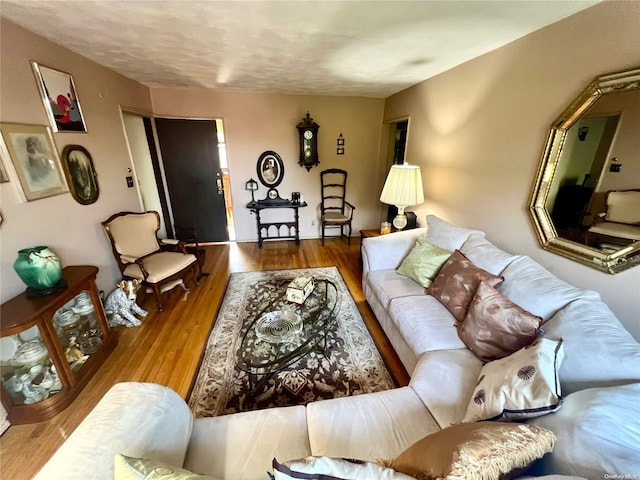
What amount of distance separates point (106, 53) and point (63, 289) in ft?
6.63

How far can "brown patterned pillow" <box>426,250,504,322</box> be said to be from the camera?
1.70 m

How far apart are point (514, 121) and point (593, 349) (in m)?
1.66

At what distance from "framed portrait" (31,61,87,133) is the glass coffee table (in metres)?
2.24

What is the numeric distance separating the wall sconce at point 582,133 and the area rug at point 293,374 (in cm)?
196

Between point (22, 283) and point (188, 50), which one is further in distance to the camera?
point (188, 50)

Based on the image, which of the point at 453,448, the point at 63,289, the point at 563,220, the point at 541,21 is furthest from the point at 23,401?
the point at 541,21

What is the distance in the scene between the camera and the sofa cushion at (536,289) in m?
1.35

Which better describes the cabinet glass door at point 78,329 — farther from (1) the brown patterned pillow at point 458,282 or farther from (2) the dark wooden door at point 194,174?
(1) the brown patterned pillow at point 458,282

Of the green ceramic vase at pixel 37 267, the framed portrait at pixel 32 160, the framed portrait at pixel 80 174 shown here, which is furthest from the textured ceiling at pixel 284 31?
the green ceramic vase at pixel 37 267

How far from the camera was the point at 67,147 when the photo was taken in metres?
2.12

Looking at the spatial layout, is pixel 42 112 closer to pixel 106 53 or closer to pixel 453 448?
pixel 106 53

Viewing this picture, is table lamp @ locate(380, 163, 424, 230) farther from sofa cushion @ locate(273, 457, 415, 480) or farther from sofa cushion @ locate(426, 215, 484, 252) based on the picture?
sofa cushion @ locate(273, 457, 415, 480)

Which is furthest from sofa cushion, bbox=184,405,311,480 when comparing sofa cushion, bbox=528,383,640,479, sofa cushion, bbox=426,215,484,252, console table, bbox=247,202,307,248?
console table, bbox=247,202,307,248

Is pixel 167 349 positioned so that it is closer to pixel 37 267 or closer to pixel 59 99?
pixel 37 267
